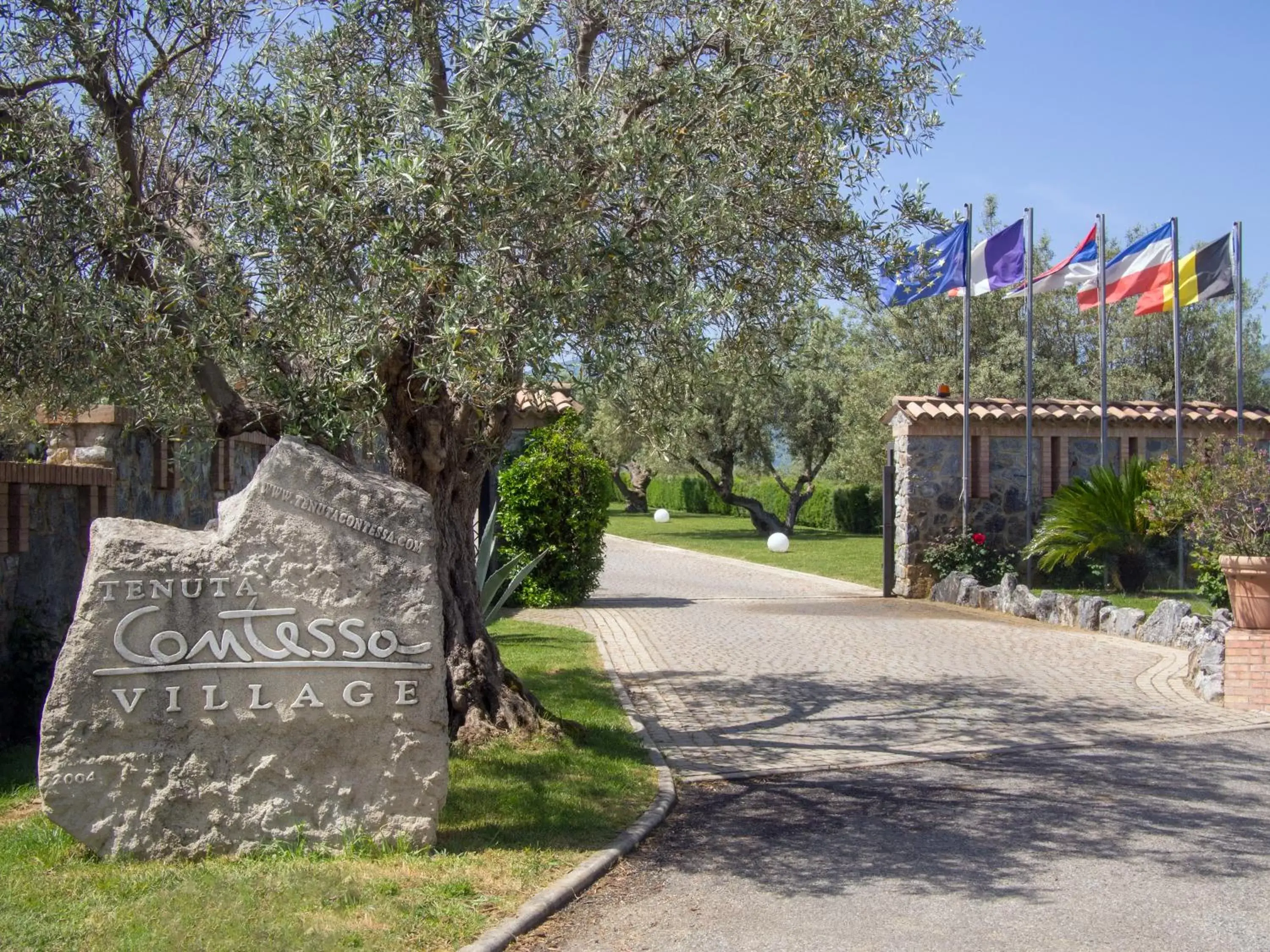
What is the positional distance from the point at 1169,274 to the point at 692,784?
45.8ft

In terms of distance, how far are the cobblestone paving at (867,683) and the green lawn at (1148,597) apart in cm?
166

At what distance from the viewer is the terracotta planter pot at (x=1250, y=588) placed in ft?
30.8

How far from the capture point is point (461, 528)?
8.06m

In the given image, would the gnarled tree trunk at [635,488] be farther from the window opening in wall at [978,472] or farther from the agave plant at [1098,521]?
the agave plant at [1098,521]

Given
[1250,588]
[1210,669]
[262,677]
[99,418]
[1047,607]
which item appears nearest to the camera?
[262,677]

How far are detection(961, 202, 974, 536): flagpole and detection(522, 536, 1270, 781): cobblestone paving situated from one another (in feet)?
4.83

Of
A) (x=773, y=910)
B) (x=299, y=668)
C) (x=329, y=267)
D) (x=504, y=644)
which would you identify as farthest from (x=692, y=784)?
(x=504, y=644)

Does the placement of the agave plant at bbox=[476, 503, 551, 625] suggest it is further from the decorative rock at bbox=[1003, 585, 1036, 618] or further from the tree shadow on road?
the decorative rock at bbox=[1003, 585, 1036, 618]

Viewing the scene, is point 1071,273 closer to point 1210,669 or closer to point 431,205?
point 1210,669

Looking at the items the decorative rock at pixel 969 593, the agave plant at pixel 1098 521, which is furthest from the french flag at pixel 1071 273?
the decorative rock at pixel 969 593

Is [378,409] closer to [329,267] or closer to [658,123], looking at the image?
[329,267]

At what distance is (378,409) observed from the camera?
676 cm

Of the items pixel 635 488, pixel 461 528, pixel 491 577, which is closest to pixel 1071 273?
pixel 491 577

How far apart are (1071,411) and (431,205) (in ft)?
47.3
